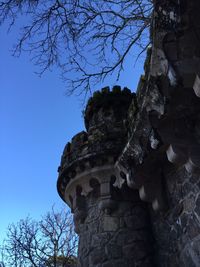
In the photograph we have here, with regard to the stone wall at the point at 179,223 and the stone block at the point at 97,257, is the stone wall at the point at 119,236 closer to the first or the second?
the stone block at the point at 97,257

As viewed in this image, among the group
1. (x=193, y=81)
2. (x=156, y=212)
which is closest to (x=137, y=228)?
(x=156, y=212)

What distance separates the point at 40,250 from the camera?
15.5m

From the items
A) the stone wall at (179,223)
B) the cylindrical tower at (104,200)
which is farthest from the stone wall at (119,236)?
the stone wall at (179,223)

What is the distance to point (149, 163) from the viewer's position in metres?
3.96

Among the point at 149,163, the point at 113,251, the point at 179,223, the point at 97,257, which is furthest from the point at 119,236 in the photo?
the point at 149,163

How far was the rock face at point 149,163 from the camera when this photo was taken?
8.77 ft

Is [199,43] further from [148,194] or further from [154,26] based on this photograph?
[148,194]

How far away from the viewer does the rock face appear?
8.77 ft

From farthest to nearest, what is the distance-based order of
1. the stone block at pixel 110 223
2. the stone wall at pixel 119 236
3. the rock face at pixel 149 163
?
the stone block at pixel 110 223
the stone wall at pixel 119 236
the rock face at pixel 149 163

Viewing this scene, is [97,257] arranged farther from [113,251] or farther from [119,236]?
[119,236]

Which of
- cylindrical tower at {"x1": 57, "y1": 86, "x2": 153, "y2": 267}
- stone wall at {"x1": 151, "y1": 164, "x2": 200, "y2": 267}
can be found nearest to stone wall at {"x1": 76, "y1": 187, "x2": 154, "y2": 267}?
cylindrical tower at {"x1": 57, "y1": 86, "x2": 153, "y2": 267}

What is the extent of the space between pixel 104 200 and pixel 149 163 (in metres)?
1.31

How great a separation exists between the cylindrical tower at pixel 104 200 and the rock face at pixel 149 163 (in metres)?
0.01

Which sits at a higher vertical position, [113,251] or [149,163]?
[149,163]
